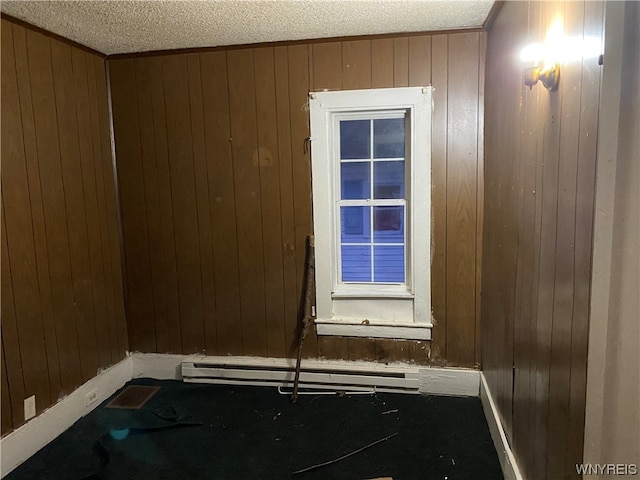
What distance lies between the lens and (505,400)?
7.22ft

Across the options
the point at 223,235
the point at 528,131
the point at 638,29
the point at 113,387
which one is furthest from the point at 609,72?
the point at 113,387

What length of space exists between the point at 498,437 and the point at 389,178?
66.6 inches

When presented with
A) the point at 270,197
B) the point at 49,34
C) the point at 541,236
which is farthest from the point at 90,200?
the point at 541,236

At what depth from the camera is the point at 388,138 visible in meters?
2.96

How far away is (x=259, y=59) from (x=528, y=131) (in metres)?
1.91

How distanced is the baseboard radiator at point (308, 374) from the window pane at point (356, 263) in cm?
61

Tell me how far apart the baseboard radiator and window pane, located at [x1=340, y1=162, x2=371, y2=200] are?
1.20 m

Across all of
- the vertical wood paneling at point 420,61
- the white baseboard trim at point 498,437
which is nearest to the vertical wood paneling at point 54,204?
the vertical wood paneling at point 420,61

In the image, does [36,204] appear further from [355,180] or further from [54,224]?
[355,180]

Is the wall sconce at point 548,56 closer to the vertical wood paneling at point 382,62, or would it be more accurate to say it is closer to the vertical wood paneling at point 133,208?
the vertical wood paneling at point 382,62

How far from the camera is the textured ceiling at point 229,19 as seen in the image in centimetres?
229

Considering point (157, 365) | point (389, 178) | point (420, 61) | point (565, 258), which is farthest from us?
point (157, 365)

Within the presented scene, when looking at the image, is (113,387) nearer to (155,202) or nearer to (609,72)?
(155,202)

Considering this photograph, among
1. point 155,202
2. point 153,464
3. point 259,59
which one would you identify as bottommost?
point 153,464
